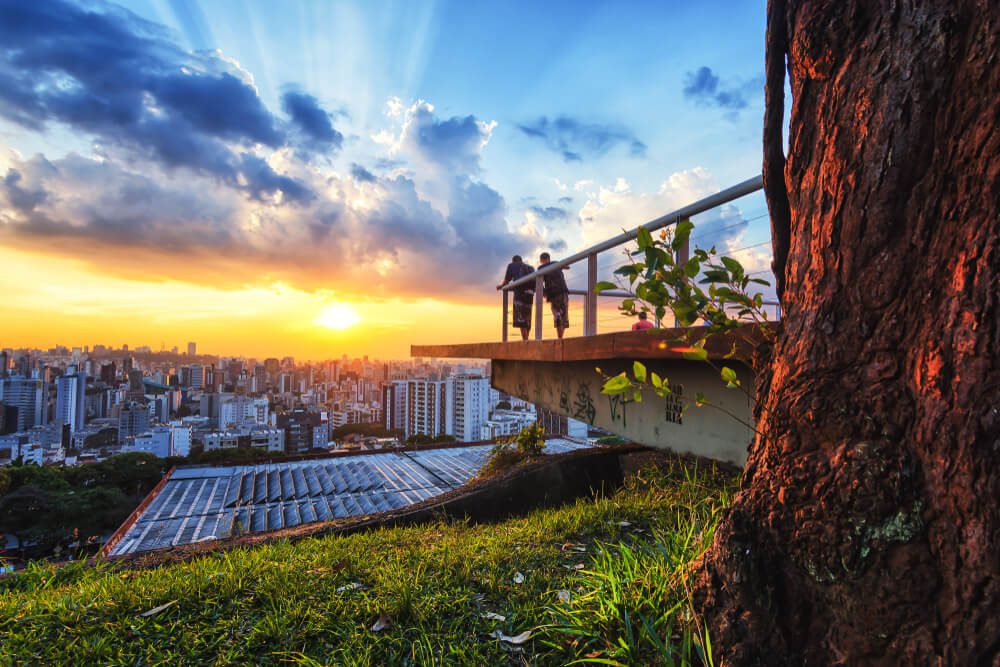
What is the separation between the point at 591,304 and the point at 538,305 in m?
1.10

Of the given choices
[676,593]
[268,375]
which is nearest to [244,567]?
[676,593]

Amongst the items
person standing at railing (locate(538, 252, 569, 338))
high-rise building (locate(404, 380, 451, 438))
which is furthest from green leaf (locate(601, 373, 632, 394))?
high-rise building (locate(404, 380, 451, 438))

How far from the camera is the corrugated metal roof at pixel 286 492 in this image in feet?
25.2

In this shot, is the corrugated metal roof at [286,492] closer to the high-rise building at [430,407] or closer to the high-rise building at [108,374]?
the high-rise building at [430,407]

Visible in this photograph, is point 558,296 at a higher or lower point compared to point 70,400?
higher

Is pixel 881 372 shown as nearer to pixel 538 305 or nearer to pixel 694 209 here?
pixel 694 209

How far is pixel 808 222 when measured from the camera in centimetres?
176

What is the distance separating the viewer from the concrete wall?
3.91 metres

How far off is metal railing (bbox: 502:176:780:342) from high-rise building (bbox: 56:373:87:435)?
6437 centimetres

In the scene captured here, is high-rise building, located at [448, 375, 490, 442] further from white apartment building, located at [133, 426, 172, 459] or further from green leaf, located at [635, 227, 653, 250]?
green leaf, located at [635, 227, 653, 250]

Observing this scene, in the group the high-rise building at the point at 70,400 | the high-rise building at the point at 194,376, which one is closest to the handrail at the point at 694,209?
the high-rise building at the point at 70,400

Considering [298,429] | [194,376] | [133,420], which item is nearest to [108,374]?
[194,376]

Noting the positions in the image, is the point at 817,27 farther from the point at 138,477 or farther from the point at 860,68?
the point at 138,477

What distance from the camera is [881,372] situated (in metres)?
1.49
